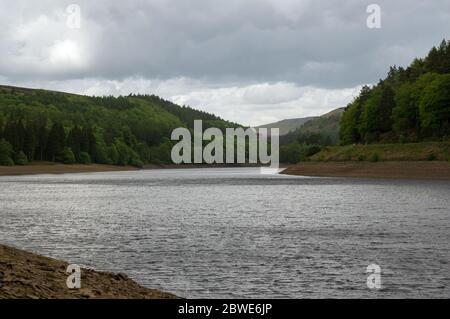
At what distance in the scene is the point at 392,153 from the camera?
406ft

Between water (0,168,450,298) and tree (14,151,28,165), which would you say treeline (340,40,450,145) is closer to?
water (0,168,450,298)

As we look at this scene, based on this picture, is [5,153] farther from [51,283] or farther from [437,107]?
[51,283]

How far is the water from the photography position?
2162cm

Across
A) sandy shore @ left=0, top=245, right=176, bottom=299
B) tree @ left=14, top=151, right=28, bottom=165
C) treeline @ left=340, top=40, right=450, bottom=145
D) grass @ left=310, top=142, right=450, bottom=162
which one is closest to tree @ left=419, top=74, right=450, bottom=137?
treeline @ left=340, top=40, right=450, bottom=145

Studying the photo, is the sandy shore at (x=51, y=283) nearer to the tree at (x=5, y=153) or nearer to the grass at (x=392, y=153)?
the grass at (x=392, y=153)

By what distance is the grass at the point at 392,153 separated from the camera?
111375mm

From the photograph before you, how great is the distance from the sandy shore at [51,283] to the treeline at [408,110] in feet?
363

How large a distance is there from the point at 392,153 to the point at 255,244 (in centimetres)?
9778

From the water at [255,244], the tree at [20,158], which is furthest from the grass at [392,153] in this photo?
the tree at [20,158]

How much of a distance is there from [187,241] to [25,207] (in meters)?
29.7

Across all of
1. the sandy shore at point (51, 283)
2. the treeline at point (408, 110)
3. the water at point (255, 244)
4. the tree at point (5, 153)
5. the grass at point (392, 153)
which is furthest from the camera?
the tree at point (5, 153)

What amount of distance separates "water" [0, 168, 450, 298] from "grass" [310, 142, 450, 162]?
56774 millimetres

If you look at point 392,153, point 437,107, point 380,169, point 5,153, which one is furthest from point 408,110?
point 5,153
